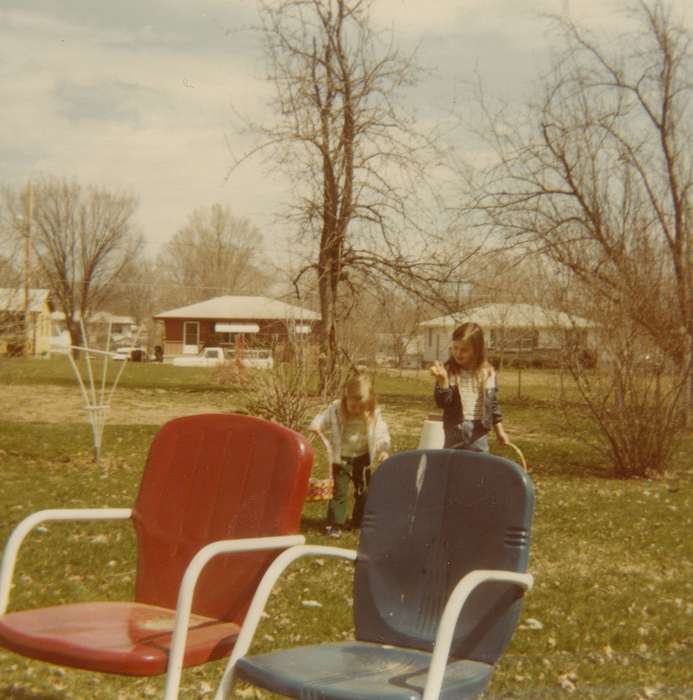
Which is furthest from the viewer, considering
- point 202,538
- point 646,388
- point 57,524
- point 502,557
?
point 646,388

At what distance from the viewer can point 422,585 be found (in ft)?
10.9

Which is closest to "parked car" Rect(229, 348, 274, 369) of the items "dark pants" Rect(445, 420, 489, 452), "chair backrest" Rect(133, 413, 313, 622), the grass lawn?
the grass lawn

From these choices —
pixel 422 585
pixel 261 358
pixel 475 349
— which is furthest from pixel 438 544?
pixel 261 358

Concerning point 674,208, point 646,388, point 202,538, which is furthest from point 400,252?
point 202,538

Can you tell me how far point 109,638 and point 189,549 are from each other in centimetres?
52

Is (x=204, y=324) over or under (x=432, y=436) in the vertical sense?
over

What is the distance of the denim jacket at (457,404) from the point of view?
7.71m

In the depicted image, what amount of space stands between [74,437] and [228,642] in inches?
534

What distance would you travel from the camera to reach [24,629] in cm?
316

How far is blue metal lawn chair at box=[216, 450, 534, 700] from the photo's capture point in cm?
287

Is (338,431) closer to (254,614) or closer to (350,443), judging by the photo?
(350,443)

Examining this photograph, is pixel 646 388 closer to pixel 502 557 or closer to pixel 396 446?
pixel 396 446

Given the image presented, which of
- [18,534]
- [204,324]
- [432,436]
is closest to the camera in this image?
[18,534]

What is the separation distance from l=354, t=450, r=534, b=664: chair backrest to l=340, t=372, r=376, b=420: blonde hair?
4469mm
